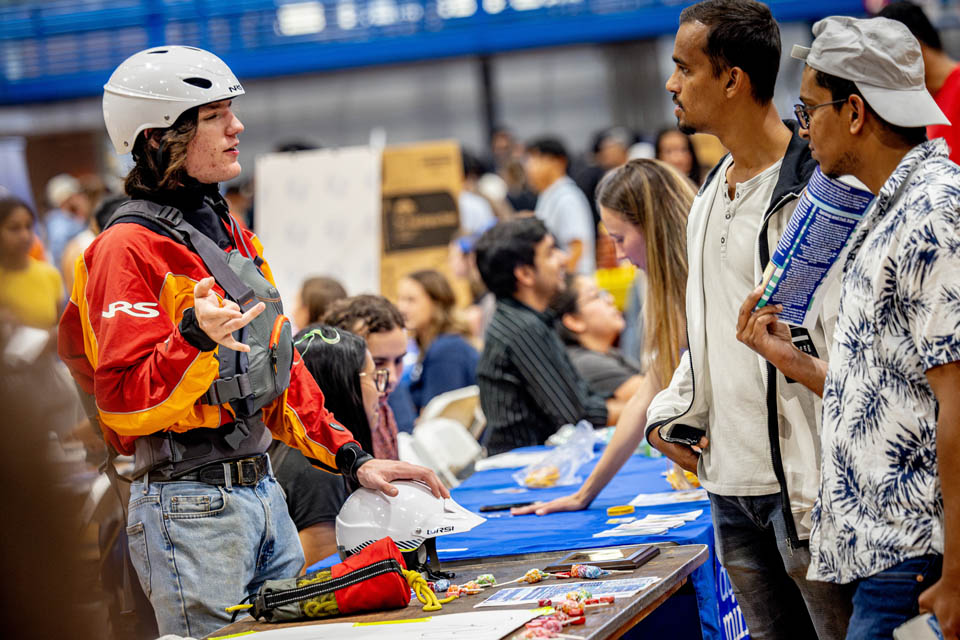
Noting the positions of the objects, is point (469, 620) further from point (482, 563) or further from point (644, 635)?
point (644, 635)

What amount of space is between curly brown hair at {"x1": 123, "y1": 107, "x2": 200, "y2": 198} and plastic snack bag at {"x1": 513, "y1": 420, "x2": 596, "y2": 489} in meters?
1.77

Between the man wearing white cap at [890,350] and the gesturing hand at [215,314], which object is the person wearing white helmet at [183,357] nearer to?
the gesturing hand at [215,314]

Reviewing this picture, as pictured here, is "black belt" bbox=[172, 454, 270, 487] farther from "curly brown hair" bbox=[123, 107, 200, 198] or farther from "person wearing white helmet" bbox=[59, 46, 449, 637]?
"curly brown hair" bbox=[123, 107, 200, 198]

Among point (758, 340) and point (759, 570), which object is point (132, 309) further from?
point (759, 570)

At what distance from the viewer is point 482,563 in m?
2.57

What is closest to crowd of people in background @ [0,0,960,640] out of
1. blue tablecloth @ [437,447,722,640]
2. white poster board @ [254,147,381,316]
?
blue tablecloth @ [437,447,722,640]

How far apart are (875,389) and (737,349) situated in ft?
2.28

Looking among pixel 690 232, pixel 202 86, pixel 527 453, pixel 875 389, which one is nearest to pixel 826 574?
pixel 875 389

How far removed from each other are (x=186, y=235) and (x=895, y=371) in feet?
4.86

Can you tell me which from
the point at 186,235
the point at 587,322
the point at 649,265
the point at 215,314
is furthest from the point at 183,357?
the point at 587,322

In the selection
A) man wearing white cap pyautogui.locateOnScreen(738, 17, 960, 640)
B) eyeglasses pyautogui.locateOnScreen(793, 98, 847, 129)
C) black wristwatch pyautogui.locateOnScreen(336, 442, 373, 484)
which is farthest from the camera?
black wristwatch pyautogui.locateOnScreen(336, 442, 373, 484)

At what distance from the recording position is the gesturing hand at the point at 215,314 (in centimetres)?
207

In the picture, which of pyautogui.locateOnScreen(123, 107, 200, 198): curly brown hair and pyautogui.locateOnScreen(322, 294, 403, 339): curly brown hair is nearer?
pyautogui.locateOnScreen(123, 107, 200, 198): curly brown hair

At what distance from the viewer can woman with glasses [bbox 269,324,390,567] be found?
10.3 feet
